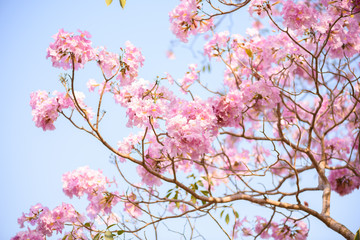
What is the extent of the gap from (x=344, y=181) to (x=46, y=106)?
10.3ft

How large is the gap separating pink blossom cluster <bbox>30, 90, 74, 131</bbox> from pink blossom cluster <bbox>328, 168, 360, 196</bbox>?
2.90 meters

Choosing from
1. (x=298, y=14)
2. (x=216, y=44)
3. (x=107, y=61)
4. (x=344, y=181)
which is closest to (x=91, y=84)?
(x=107, y=61)

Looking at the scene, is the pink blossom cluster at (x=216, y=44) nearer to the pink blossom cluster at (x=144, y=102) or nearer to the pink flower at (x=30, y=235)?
the pink blossom cluster at (x=144, y=102)

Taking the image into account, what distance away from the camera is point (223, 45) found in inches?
129

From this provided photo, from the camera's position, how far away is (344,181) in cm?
378

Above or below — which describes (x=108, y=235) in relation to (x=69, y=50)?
below

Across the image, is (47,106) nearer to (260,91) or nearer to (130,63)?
(130,63)

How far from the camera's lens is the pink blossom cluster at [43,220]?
2.90 metres

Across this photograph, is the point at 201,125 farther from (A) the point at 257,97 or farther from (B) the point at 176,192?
(B) the point at 176,192

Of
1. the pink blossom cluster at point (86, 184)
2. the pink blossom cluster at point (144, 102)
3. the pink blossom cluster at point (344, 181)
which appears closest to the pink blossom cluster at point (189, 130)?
the pink blossom cluster at point (144, 102)

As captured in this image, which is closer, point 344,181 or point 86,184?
point 86,184

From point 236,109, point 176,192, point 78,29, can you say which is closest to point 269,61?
point 236,109

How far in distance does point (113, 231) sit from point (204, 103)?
42.6 inches

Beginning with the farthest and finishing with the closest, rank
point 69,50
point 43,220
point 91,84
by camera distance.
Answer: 1. point 91,84
2. point 43,220
3. point 69,50
